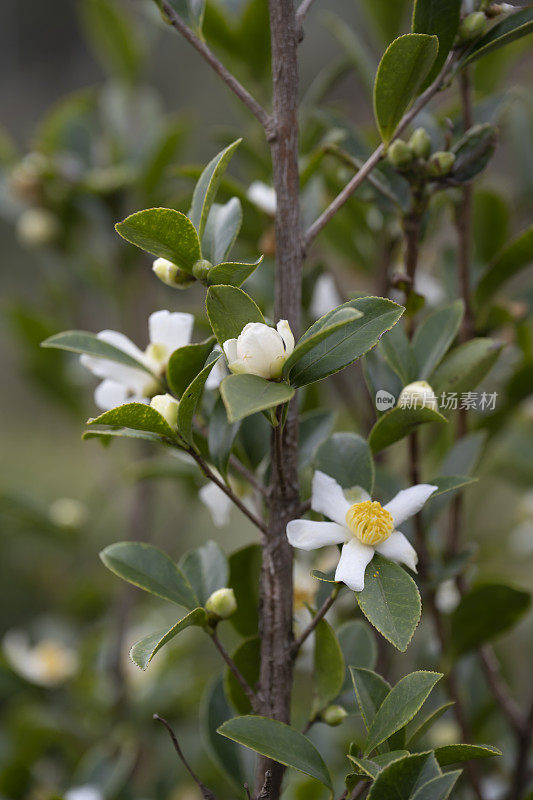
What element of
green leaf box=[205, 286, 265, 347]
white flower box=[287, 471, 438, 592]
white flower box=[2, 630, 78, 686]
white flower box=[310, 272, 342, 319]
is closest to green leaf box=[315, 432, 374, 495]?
white flower box=[287, 471, 438, 592]

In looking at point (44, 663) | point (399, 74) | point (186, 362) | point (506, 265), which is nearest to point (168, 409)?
point (186, 362)

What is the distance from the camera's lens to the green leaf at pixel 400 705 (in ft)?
1.31

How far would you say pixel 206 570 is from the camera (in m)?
0.53

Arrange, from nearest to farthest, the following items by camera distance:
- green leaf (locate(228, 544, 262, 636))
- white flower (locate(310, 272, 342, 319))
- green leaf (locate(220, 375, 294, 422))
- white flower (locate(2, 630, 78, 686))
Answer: green leaf (locate(220, 375, 294, 422))
green leaf (locate(228, 544, 262, 636))
white flower (locate(310, 272, 342, 319))
white flower (locate(2, 630, 78, 686))

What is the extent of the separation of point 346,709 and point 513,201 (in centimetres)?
68

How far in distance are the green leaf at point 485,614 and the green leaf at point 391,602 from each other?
0.22m

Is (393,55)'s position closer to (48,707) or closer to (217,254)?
(217,254)

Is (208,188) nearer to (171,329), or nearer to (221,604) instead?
(171,329)

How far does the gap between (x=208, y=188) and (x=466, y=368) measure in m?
0.22

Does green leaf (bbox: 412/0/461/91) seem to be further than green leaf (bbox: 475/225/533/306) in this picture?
No

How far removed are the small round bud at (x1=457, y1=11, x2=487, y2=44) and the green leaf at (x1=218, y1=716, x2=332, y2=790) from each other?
432 millimetres

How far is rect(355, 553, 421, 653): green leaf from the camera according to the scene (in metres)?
0.38

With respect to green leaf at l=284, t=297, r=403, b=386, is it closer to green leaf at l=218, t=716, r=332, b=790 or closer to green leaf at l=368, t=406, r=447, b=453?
green leaf at l=368, t=406, r=447, b=453

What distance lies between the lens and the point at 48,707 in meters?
1.00
